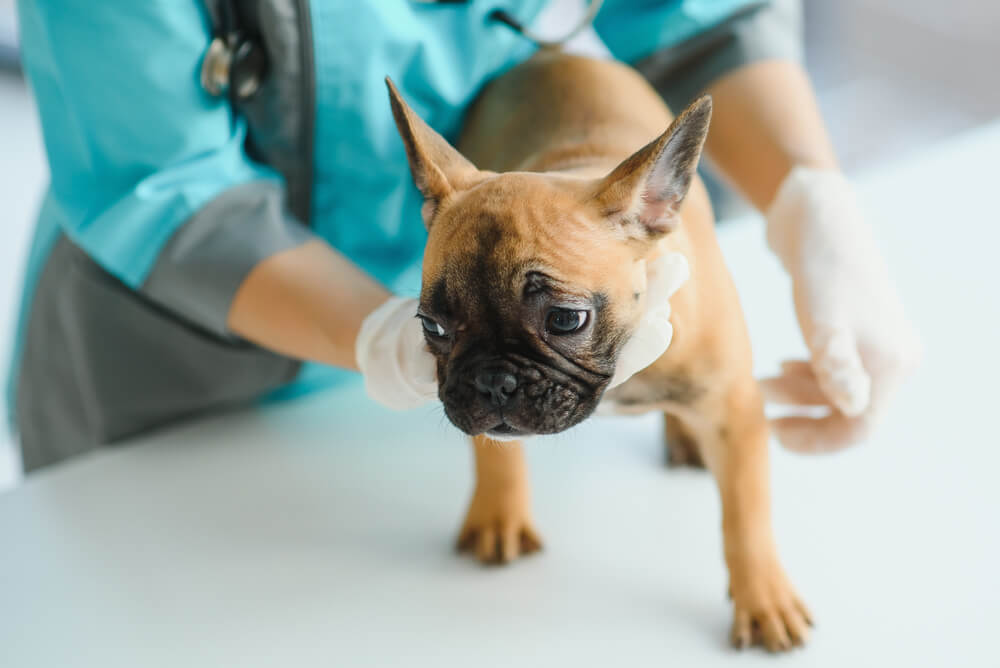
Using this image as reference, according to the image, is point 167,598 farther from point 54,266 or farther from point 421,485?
point 54,266

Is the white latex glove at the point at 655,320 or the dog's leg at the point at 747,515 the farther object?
the dog's leg at the point at 747,515

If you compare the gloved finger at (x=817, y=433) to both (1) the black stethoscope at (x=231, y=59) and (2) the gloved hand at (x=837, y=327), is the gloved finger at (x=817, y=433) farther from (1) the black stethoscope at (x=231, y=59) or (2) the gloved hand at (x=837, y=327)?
(1) the black stethoscope at (x=231, y=59)

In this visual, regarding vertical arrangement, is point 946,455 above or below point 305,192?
below

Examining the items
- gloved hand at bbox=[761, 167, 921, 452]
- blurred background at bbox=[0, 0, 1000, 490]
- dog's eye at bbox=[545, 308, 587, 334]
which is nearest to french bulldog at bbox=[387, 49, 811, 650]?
dog's eye at bbox=[545, 308, 587, 334]

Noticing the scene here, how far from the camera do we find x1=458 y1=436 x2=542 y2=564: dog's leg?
1.30 m

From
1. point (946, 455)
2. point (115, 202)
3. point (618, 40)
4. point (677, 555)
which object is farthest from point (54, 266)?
point (946, 455)

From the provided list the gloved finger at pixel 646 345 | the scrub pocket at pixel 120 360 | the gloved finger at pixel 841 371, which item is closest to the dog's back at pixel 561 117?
the gloved finger at pixel 646 345

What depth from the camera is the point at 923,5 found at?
4.44 m

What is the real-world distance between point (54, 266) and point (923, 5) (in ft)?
A: 14.0

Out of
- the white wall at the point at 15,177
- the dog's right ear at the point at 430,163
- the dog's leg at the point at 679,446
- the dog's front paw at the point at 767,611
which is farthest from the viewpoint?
the white wall at the point at 15,177

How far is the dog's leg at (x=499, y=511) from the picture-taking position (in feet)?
4.26

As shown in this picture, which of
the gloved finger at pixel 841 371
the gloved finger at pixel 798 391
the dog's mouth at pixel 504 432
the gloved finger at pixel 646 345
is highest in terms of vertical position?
the gloved finger at pixel 646 345

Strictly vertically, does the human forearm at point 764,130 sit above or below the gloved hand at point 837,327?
above

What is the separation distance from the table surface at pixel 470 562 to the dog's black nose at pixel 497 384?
28 centimetres
